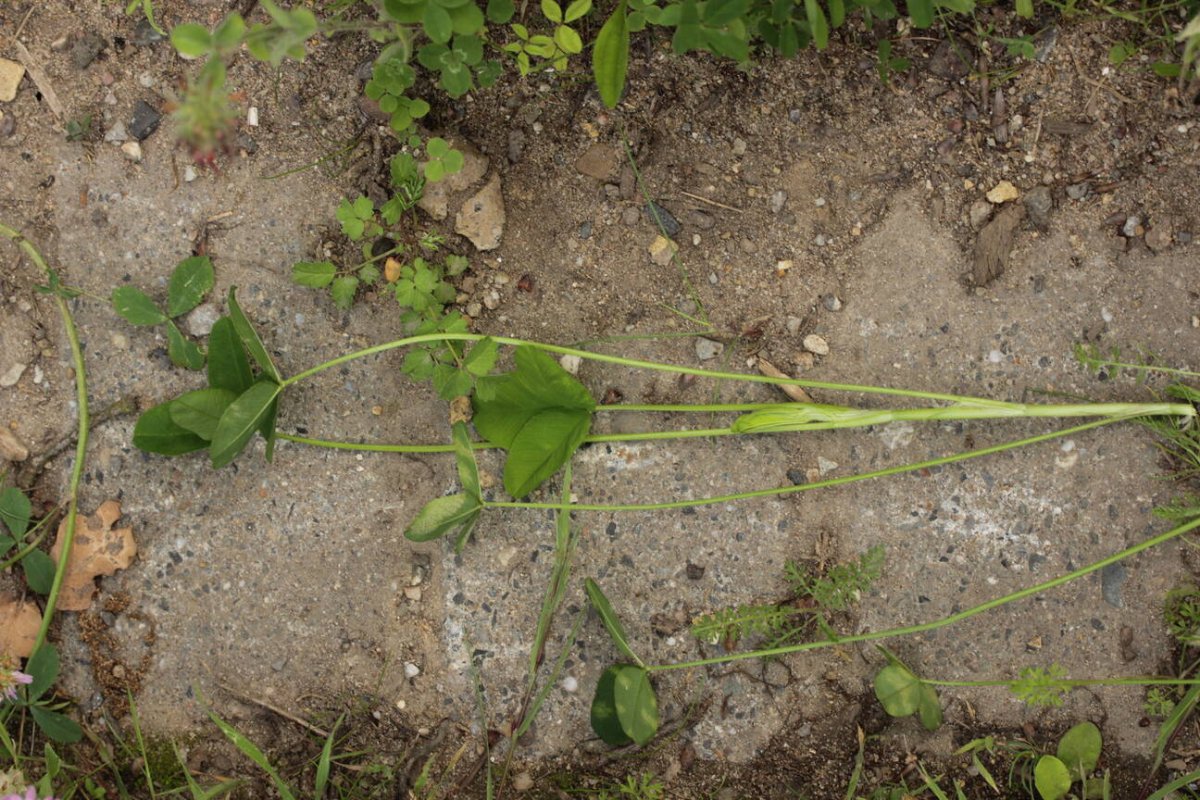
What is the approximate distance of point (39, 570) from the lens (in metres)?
2.50

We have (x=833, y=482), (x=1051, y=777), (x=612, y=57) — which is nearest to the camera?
(x=612, y=57)

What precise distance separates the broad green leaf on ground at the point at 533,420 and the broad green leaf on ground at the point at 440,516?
0.11 m

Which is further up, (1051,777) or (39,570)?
(39,570)

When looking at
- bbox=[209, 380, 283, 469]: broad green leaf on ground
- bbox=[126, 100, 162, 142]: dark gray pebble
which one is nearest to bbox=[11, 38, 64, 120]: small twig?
bbox=[126, 100, 162, 142]: dark gray pebble

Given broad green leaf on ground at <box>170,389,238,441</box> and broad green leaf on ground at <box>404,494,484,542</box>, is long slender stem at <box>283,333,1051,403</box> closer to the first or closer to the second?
broad green leaf on ground at <box>170,389,238,441</box>

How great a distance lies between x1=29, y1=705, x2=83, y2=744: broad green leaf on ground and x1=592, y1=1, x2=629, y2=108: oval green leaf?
6.89 feet

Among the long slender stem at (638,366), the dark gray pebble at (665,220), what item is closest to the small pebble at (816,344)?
the long slender stem at (638,366)

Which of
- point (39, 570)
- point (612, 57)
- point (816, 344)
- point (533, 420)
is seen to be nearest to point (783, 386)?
point (816, 344)

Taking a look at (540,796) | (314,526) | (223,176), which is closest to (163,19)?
(223,176)

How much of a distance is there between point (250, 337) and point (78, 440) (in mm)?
600

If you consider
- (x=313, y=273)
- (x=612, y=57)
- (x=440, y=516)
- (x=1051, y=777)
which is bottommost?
(x=1051, y=777)

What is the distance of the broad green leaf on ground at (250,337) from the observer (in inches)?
92.7

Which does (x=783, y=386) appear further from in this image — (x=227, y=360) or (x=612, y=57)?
(x=227, y=360)

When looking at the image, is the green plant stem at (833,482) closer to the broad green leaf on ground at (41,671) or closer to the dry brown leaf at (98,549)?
the dry brown leaf at (98,549)
